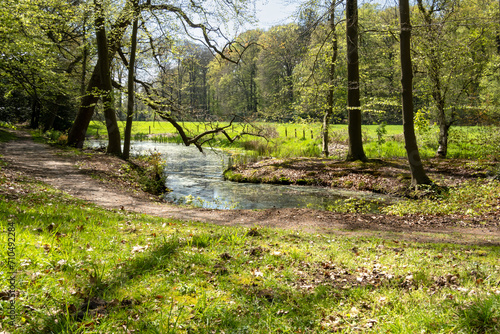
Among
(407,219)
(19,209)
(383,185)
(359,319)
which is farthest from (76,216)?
(383,185)

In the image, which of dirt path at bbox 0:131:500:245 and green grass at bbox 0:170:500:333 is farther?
dirt path at bbox 0:131:500:245

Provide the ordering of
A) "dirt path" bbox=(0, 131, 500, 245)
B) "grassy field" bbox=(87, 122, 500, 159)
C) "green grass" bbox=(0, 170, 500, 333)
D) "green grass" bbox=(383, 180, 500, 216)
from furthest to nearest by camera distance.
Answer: "grassy field" bbox=(87, 122, 500, 159) → "green grass" bbox=(383, 180, 500, 216) → "dirt path" bbox=(0, 131, 500, 245) → "green grass" bbox=(0, 170, 500, 333)

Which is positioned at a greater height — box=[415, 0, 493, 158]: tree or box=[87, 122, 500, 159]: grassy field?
box=[415, 0, 493, 158]: tree

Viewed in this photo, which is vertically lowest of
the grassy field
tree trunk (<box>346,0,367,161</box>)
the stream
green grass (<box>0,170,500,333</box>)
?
the stream

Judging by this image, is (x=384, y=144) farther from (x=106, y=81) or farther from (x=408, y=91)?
(x=106, y=81)

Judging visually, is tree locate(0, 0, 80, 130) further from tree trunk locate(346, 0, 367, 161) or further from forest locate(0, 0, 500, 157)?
tree trunk locate(346, 0, 367, 161)

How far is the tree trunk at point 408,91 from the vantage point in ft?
36.5

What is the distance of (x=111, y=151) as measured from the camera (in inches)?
703

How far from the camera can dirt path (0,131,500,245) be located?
24.8ft

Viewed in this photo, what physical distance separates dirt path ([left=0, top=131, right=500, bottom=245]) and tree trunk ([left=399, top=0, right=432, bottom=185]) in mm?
3061

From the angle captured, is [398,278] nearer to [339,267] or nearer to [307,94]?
[339,267]

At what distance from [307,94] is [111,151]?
1207cm

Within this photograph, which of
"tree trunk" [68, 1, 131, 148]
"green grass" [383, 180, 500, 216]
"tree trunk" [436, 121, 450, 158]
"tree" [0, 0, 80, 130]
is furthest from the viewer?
"tree trunk" [436, 121, 450, 158]

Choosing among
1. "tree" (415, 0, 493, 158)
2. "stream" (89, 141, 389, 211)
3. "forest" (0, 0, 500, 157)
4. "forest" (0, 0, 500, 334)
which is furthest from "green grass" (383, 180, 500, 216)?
"tree" (415, 0, 493, 158)
